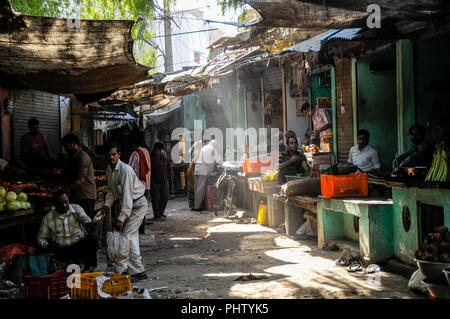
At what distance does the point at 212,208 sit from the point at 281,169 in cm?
493

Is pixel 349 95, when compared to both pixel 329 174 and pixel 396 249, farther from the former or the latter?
pixel 396 249

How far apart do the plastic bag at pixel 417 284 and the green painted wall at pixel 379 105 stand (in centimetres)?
532

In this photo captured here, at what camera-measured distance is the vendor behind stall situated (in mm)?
10500

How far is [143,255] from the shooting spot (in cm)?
916

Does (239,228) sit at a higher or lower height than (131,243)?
lower

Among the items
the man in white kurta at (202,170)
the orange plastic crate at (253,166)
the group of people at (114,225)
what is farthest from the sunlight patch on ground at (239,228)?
the group of people at (114,225)

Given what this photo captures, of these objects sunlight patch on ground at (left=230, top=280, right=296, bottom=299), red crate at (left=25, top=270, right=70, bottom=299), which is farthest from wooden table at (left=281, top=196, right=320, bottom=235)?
red crate at (left=25, top=270, right=70, bottom=299)

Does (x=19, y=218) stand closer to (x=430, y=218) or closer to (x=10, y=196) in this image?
(x=10, y=196)

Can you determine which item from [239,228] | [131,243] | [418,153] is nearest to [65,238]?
[131,243]

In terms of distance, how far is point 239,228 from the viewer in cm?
1208

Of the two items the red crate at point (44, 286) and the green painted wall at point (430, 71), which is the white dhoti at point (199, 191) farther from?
the red crate at point (44, 286)

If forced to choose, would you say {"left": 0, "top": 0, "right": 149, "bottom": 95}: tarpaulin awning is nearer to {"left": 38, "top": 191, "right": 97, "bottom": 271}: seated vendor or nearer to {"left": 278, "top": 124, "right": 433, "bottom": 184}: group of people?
{"left": 38, "top": 191, "right": 97, "bottom": 271}: seated vendor

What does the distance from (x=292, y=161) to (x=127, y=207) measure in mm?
5127
